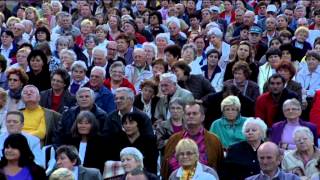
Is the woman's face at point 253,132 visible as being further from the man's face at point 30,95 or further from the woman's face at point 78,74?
the woman's face at point 78,74

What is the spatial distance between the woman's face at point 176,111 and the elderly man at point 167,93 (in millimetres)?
848

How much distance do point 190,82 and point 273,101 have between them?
5.40 ft

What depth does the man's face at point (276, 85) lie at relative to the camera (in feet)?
42.9

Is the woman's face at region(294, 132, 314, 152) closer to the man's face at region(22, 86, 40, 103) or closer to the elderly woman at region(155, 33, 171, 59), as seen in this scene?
the man's face at region(22, 86, 40, 103)

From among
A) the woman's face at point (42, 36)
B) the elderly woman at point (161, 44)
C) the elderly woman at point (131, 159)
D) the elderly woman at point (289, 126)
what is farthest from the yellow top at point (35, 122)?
the woman's face at point (42, 36)

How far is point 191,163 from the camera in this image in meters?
10.7

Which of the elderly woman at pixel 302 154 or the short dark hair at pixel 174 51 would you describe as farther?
the short dark hair at pixel 174 51

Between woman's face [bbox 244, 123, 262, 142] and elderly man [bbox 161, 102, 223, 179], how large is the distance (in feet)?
1.54

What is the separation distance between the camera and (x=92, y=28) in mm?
19250

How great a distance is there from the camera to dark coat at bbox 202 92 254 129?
43.5ft

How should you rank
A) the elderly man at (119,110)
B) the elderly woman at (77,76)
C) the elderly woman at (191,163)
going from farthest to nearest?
the elderly woman at (77,76) → the elderly man at (119,110) → the elderly woman at (191,163)

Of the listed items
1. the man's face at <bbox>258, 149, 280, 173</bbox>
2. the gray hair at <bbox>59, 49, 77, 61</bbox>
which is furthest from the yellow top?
the man's face at <bbox>258, 149, 280, 173</bbox>

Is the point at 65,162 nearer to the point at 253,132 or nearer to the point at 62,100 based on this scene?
the point at 253,132

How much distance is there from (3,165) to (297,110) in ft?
11.1
